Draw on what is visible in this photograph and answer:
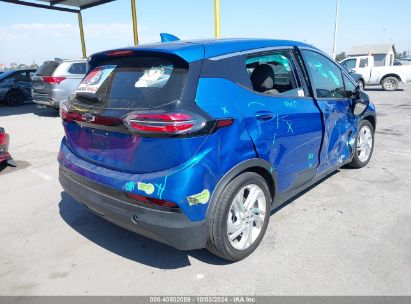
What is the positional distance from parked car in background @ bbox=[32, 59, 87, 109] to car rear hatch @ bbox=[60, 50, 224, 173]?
8.22m

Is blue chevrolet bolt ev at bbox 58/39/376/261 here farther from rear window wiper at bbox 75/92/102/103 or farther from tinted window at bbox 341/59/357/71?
tinted window at bbox 341/59/357/71

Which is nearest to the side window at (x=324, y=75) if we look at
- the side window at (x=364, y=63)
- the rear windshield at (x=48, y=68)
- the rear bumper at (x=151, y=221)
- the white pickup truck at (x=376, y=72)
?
the rear bumper at (x=151, y=221)

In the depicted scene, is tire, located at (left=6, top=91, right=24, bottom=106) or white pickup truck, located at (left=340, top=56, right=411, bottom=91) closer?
tire, located at (left=6, top=91, right=24, bottom=106)

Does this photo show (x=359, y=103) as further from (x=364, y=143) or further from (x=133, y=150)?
(x=133, y=150)

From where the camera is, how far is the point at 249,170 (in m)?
2.84

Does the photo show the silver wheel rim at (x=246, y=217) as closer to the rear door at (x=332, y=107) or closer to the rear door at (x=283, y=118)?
the rear door at (x=283, y=118)

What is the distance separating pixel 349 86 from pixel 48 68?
31.9 ft

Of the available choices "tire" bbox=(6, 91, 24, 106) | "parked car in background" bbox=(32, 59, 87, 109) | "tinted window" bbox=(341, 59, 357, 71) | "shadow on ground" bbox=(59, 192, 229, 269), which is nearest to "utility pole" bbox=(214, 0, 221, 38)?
"parked car in background" bbox=(32, 59, 87, 109)

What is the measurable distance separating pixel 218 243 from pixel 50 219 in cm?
213

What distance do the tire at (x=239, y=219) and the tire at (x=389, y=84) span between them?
18.3 meters

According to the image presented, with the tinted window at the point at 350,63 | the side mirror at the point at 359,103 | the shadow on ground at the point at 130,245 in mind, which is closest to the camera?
the shadow on ground at the point at 130,245

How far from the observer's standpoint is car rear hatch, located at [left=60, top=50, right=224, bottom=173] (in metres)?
2.32

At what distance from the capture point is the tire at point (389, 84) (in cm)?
1827

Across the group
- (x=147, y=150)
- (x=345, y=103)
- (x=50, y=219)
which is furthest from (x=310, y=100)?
(x=50, y=219)
